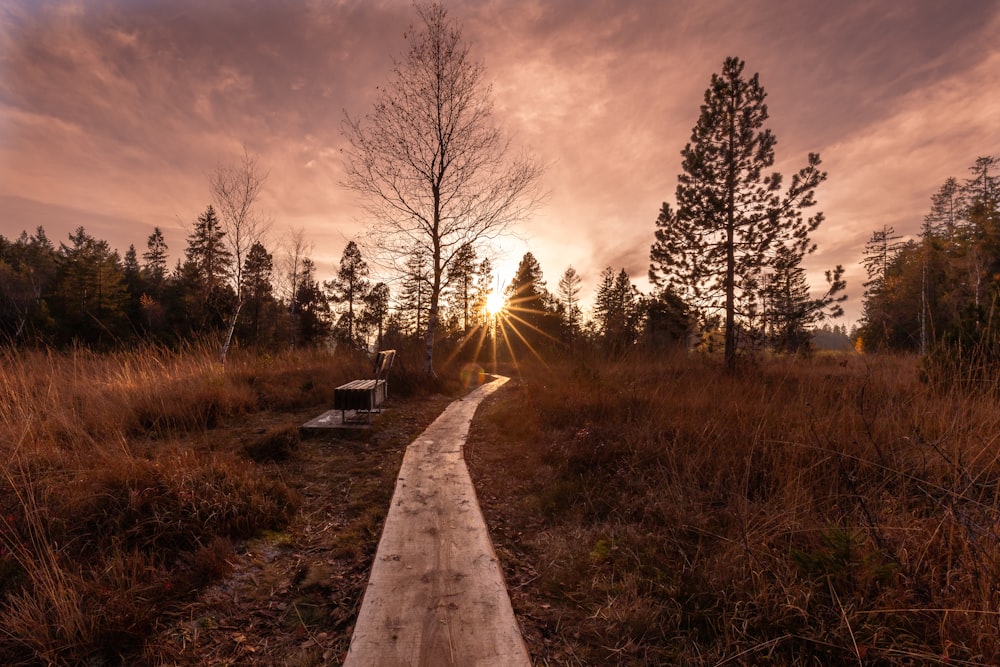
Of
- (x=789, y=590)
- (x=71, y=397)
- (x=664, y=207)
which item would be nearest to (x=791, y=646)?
(x=789, y=590)

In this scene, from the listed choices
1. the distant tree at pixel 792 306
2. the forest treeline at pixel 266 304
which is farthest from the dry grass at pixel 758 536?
the forest treeline at pixel 266 304

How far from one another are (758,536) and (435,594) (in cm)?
214

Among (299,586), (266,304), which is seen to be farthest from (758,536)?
(266,304)

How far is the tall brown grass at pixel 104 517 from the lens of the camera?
1813 millimetres

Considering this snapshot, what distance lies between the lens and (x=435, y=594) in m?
2.25

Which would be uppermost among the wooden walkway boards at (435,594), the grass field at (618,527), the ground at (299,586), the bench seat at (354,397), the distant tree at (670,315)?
the distant tree at (670,315)

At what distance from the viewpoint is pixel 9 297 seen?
28.0 m

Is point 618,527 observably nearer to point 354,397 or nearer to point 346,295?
point 354,397

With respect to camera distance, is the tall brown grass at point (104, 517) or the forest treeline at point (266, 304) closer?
the tall brown grass at point (104, 517)

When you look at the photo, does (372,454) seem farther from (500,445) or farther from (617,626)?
(617,626)

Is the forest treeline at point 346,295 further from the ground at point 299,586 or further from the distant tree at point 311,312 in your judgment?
the ground at point 299,586

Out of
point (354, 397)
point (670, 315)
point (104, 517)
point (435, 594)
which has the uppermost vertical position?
point (670, 315)

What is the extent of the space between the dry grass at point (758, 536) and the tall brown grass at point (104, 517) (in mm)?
2107

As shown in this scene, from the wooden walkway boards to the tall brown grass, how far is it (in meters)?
1.09
